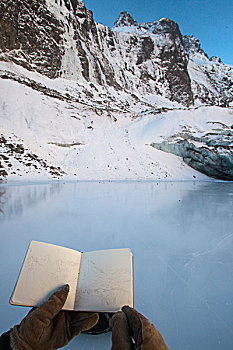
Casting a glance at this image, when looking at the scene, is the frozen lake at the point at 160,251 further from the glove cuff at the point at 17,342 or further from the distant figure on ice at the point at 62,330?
the glove cuff at the point at 17,342

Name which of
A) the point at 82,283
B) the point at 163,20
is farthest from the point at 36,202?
the point at 163,20

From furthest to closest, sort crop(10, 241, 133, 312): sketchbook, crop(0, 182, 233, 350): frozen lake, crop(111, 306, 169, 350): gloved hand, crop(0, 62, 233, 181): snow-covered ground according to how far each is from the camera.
Result: 1. crop(0, 62, 233, 181): snow-covered ground
2. crop(0, 182, 233, 350): frozen lake
3. crop(10, 241, 133, 312): sketchbook
4. crop(111, 306, 169, 350): gloved hand

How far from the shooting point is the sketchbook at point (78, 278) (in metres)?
1.02

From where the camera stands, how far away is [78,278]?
112 cm

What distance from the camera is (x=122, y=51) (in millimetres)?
36875

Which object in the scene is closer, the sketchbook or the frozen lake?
the sketchbook

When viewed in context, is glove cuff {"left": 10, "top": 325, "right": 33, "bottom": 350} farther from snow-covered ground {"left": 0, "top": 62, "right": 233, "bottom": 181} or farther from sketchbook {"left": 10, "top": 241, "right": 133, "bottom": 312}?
snow-covered ground {"left": 0, "top": 62, "right": 233, "bottom": 181}

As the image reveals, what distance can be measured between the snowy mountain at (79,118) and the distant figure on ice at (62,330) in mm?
8007

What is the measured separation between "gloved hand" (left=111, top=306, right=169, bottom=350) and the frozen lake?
11.8 inches

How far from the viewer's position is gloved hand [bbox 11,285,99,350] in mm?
825

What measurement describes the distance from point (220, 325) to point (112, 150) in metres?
11.0

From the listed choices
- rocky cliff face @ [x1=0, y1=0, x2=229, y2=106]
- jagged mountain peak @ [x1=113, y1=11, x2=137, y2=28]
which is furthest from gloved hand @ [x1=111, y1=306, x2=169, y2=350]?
jagged mountain peak @ [x1=113, y1=11, x2=137, y2=28]

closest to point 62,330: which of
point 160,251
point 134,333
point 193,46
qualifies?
point 134,333

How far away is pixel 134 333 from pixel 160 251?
129cm
